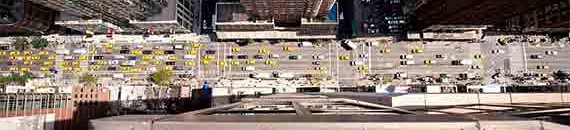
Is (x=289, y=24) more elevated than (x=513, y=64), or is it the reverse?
(x=289, y=24)

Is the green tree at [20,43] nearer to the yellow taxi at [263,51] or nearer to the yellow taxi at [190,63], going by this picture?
the yellow taxi at [190,63]

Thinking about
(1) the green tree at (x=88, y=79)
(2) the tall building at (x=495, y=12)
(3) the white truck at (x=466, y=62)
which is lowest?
(1) the green tree at (x=88, y=79)

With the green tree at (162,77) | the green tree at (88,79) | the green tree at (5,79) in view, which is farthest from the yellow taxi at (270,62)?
the green tree at (5,79)

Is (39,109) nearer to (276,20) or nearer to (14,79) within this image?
(14,79)

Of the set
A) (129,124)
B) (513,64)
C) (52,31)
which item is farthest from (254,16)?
(129,124)

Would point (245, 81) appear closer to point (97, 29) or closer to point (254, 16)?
point (254, 16)

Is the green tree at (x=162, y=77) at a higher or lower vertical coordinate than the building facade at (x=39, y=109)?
higher

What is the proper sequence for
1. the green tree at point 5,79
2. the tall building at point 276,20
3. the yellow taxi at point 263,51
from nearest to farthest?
the tall building at point 276,20, the green tree at point 5,79, the yellow taxi at point 263,51
